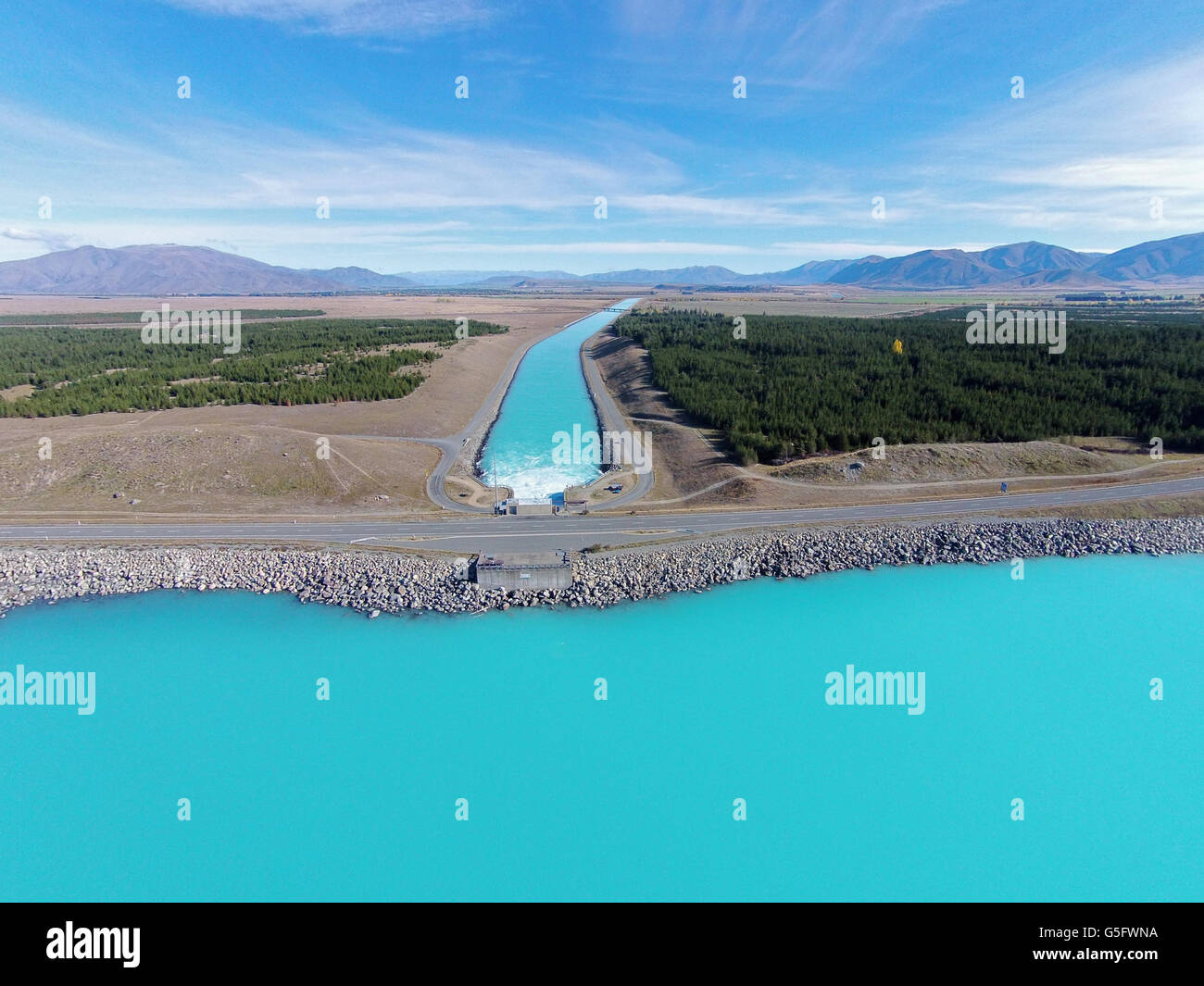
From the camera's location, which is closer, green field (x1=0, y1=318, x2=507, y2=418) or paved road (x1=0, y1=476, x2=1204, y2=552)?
paved road (x1=0, y1=476, x2=1204, y2=552)

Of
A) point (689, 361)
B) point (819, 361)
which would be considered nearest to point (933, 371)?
point (819, 361)

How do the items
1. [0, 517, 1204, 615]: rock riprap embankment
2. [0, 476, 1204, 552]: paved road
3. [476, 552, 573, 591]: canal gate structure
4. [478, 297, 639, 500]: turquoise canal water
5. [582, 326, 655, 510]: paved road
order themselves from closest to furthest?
[0, 517, 1204, 615]: rock riprap embankment → [476, 552, 573, 591]: canal gate structure → [0, 476, 1204, 552]: paved road → [582, 326, 655, 510]: paved road → [478, 297, 639, 500]: turquoise canal water

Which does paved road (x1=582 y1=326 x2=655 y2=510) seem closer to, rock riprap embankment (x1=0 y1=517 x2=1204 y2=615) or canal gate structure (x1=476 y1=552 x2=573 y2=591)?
rock riprap embankment (x1=0 y1=517 x2=1204 y2=615)

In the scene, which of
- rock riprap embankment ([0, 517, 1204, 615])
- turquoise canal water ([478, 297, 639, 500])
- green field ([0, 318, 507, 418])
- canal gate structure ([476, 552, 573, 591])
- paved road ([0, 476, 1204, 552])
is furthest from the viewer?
green field ([0, 318, 507, 418])

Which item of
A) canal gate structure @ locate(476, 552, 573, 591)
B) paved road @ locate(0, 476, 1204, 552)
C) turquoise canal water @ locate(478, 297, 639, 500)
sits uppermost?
turquoise canal water @ locate(478, 297, 639, 500)

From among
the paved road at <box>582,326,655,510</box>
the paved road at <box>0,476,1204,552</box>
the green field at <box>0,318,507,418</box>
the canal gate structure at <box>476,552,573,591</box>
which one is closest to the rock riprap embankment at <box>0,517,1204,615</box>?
the canal gate structure at <box>476,552,573,591</box>

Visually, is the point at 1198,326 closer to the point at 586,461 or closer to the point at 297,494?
the point at 586,461

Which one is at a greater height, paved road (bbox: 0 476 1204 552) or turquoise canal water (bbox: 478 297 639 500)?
turquoise canal water (bbox: 478 297 639 500)

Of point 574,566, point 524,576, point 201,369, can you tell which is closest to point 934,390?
point 574,566
